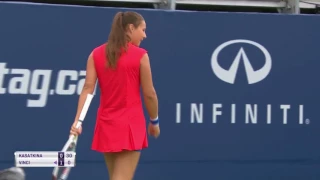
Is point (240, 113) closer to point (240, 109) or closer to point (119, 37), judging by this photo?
point (240, 109)

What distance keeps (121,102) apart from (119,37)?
44cm

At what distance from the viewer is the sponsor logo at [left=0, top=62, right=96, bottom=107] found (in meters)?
6.84

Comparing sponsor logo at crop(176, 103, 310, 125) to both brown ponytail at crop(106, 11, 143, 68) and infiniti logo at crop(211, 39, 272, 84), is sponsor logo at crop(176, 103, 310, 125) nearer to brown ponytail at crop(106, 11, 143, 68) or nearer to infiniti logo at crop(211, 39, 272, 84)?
→ infiniti logo at crop(211, 39, 272, 84)

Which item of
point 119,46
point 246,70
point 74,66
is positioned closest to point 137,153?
point 119,46

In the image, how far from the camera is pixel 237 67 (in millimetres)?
7402

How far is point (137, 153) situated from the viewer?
568 centimetres

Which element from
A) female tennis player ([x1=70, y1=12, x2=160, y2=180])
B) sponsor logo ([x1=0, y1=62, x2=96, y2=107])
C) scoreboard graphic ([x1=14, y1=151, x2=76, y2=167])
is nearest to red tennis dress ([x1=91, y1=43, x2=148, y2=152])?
female tennis player ([x1=70, y1=12, x2=160, y2=180])

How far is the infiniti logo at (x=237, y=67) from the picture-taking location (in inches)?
291

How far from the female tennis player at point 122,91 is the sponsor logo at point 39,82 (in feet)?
4.44

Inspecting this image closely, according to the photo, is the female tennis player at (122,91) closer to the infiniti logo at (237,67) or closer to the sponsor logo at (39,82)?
the sponsor logo at (39,82)

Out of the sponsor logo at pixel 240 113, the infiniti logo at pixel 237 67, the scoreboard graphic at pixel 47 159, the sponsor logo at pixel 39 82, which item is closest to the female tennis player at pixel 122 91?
the scoreboard graphic at pixel 47 159

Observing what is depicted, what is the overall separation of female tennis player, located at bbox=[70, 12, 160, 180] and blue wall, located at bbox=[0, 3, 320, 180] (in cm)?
139

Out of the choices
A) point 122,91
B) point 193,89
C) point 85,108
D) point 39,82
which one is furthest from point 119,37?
point 193,89

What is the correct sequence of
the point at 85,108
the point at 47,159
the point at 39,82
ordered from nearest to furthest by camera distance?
the point at 47,159 < the point at 85,108 < the point at 39,82
